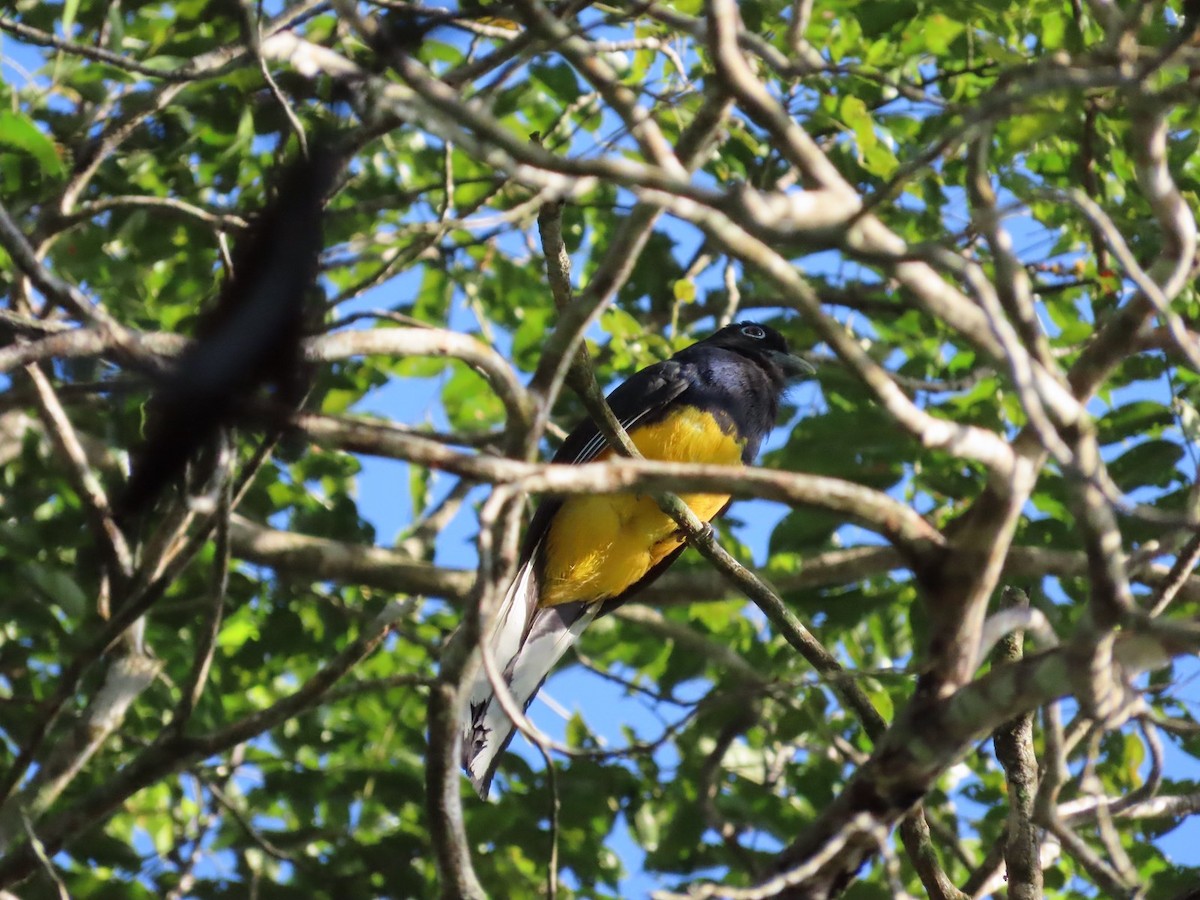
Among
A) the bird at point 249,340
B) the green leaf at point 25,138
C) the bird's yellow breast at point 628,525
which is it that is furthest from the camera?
the bird's yellow breast at point 628,525

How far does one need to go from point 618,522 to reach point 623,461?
11.1 ft

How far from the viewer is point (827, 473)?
4543mm

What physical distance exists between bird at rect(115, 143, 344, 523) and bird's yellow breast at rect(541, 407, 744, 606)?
3.00 metres

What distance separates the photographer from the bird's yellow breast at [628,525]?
219 inches

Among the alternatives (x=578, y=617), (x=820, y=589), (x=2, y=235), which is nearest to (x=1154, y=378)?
(x=820, y=589)

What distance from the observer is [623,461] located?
2.19 metres

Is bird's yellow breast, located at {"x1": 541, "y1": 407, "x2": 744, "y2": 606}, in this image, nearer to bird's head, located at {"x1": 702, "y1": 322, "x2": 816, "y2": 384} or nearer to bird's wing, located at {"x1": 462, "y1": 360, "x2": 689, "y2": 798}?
bird's wing, located at {"x1": 462, "y1": 360, "x2": 689, "y2": 798}

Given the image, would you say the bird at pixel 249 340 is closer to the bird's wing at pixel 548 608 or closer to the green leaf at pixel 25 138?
the green leaf at pixel 25 138

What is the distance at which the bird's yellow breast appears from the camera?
18.2 ft

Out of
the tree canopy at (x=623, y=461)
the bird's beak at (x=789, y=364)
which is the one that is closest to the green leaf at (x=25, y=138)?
the tree canopy at (x=623, y=461)

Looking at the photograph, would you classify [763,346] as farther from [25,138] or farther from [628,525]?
[25,138]

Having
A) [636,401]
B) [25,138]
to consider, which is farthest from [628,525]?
[25,138]

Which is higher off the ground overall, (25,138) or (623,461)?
(25,138)

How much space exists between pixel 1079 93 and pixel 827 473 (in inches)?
80.7
